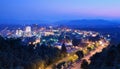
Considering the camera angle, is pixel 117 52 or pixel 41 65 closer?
pixel 117 52

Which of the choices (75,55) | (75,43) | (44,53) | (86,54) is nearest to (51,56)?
(44,53)

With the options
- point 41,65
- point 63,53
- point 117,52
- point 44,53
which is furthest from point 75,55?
point 117,52

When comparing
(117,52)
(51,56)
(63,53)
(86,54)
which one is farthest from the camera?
(86,54)

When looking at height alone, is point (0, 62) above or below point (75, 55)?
above

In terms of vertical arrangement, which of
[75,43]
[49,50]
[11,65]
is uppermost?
[11,65]

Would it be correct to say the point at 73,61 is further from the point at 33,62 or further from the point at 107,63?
the point at 107,63

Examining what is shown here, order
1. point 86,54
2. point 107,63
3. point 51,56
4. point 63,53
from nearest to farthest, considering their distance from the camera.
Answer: point 107,63, point 51,56, point 63,53, point 86,54
